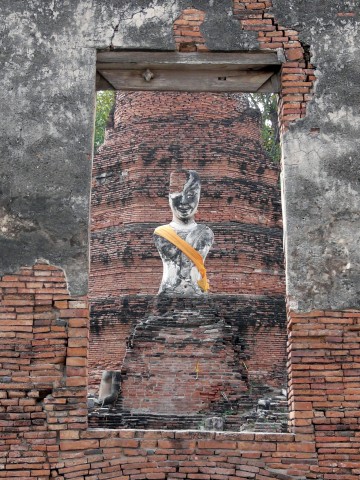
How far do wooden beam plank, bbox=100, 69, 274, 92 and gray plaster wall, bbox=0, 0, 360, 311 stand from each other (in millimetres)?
328

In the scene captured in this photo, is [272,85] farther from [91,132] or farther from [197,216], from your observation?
[197,216]

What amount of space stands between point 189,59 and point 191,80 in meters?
0.41

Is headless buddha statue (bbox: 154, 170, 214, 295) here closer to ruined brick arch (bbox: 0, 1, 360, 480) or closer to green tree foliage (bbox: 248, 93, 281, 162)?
ruined brick arch (bbox: 0, 1, 360, 480)

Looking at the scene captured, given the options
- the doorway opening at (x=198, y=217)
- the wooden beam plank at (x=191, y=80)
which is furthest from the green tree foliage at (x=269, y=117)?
the wooden beam plank at (x=191, y=80)

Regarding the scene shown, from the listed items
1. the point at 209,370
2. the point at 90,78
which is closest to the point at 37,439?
the point at 90,78

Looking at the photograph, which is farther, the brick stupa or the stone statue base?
the brick stupa

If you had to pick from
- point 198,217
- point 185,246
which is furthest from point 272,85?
point 198,217

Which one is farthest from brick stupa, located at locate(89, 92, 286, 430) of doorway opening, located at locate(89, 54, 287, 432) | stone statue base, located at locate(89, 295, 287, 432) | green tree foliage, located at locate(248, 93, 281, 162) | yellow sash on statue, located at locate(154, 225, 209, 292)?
green tree foliage, located at locate(248, 93, 281, 162)

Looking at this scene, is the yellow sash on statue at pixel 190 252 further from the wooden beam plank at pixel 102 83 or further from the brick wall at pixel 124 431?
the brick wall at pixel 124 431

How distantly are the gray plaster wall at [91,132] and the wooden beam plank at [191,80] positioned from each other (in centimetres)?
33

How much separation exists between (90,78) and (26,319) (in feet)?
6.35

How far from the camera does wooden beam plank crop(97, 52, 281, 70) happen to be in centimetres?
809

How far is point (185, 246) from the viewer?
12984mm

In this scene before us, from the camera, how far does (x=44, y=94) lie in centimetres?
791
